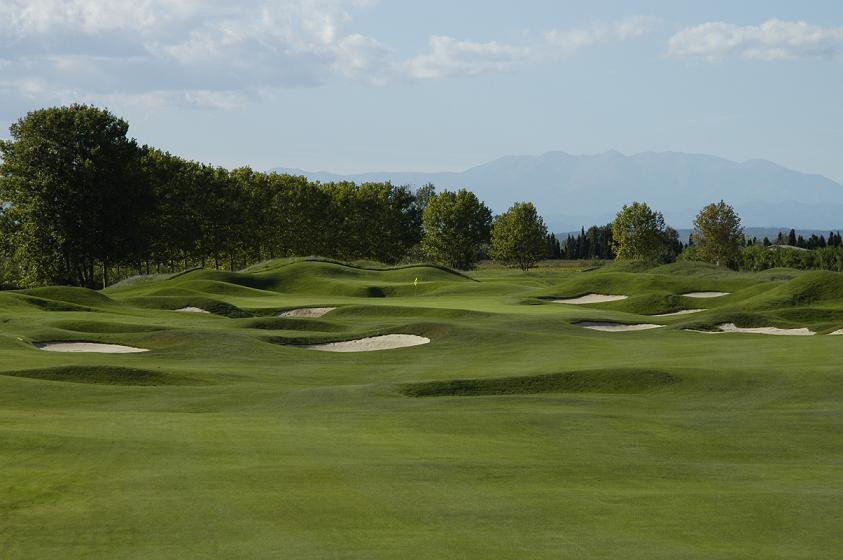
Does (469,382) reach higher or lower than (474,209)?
lower

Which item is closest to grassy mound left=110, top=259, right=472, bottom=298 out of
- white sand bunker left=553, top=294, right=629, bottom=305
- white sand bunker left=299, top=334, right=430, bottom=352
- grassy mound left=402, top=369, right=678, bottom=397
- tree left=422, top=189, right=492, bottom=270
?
white sand bunker left=553, top=294, right=629, bottom=305

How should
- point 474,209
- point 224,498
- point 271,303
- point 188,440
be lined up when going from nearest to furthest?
point 224,498 → point 188,440 → point 271,303 → point 474,209

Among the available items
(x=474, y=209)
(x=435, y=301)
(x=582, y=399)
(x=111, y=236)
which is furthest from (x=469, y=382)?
(x=474, y=209)

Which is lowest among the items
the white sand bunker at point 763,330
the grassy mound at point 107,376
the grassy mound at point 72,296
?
the white sand bunker at point 763,330

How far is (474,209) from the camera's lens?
13225cm

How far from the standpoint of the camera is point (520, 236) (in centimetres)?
12938

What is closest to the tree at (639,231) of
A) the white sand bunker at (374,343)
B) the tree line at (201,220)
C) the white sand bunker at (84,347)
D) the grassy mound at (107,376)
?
the tree line at (201,220)

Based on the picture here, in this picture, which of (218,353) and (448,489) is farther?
(218,353)

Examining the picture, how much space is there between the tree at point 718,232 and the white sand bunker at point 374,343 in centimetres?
9062

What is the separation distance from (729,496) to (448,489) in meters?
3.50

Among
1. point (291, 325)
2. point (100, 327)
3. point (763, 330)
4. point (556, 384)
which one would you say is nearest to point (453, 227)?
point (763, 330)

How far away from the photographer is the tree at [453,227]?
5143 inches

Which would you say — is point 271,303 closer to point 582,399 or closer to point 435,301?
point 435,301

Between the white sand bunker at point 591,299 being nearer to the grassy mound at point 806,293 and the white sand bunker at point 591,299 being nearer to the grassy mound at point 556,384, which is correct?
the grassy mound at point 806,293
